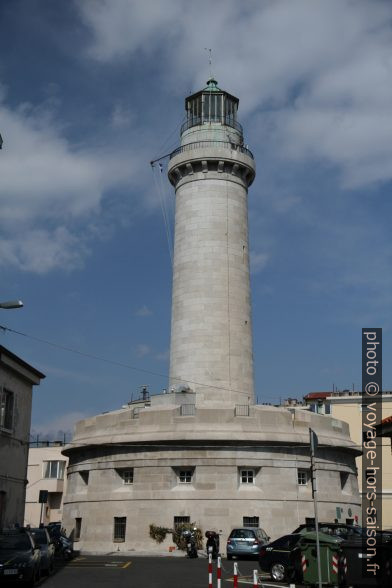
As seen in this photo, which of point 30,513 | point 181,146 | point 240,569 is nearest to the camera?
point 240,569

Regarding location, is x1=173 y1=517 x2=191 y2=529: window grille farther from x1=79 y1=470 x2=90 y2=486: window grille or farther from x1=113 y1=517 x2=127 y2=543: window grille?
x1=79 y1=470 x2=90 y2=486: window grille

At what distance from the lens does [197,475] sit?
35.9m

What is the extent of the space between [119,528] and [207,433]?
6512 millimetres

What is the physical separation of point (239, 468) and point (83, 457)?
29.6 ft

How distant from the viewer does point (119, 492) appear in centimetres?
3694

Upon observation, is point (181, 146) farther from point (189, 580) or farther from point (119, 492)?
point (189, 580)

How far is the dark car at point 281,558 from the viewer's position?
891 inches

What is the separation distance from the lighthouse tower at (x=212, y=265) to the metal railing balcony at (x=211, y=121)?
63mm

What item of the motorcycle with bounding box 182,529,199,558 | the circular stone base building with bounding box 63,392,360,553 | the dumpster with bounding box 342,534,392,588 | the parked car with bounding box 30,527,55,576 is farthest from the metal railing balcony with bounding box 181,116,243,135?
the dumpster with bounding box 342,534,392,588

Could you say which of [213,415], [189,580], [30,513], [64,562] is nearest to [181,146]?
[213,415]

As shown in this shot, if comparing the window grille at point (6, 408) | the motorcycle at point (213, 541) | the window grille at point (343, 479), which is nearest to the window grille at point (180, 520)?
the motorcycle at point (213, 541)

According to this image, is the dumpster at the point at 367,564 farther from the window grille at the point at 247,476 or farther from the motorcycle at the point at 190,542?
the window grille at the point at 247,476

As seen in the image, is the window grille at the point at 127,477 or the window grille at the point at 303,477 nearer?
the window grille at the point at 127,477

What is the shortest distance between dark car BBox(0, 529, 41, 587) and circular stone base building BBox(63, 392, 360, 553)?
48.5 ft
